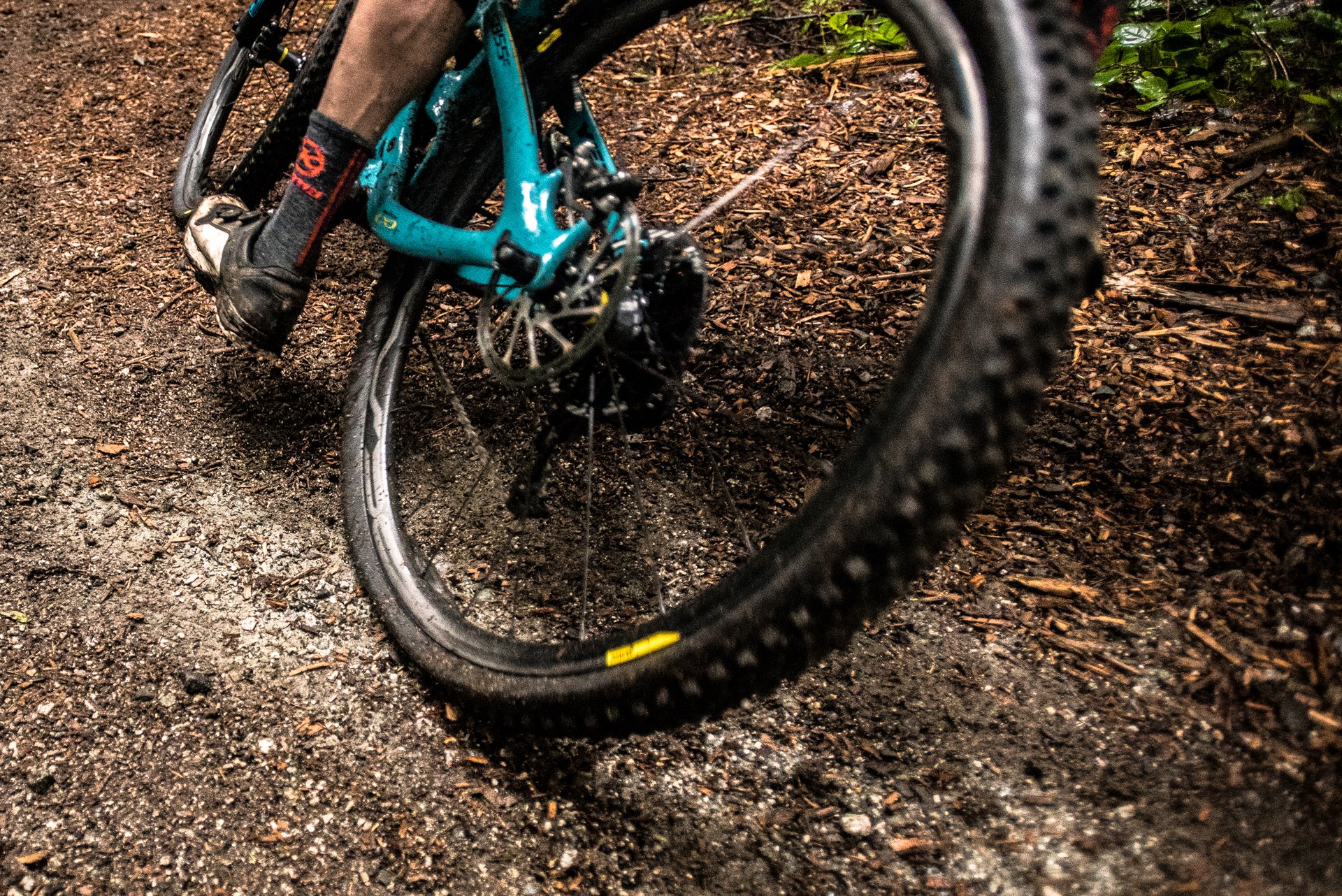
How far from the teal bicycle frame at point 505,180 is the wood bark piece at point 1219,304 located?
1164 mm

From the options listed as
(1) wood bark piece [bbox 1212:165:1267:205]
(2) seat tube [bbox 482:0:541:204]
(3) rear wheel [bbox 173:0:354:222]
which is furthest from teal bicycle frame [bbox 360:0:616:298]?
(1) wood bark piece [bbox 1212:165:1267:205]

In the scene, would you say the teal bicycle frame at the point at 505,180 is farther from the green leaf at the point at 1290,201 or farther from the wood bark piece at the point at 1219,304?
the green leaf at the point at 1290,201

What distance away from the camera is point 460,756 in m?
1.45

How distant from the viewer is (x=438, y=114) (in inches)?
64.4

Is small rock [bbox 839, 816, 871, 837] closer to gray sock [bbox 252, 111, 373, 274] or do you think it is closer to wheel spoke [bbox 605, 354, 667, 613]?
wheel spoke [bbox 605, 354, 667, 613]

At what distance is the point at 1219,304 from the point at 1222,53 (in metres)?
0.89

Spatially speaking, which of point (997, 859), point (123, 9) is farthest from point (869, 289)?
point (123, 9)

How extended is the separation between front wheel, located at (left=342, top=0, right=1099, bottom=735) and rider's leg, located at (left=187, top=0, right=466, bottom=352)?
147mm

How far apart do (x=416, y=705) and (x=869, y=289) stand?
1.32 m

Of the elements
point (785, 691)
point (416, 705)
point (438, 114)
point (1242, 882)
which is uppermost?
point (438, 114)

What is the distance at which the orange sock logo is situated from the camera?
167cm

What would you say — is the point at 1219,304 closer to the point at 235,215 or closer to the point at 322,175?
the point at 322,175

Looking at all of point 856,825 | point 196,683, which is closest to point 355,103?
point 196,683

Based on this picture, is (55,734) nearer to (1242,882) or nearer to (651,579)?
(651,579)
